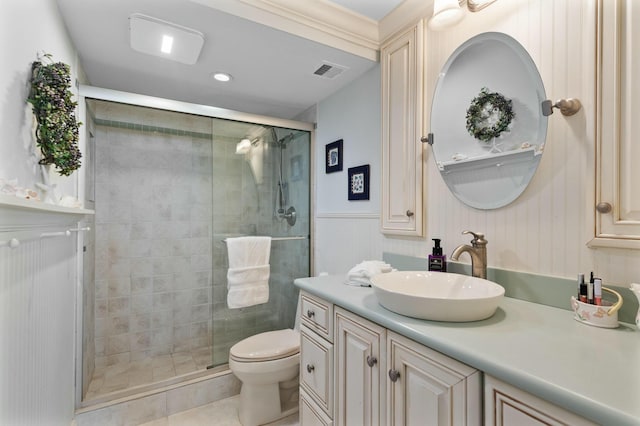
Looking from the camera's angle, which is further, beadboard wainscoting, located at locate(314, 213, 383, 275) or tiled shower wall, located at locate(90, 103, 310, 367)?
tiled shower wall, located at locate(90, 103, 310, 367)

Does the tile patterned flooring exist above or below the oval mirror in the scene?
below

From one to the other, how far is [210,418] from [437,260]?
1709 mm

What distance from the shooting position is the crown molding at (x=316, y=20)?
144 centimetres

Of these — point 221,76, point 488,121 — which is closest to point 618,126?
point 488,121

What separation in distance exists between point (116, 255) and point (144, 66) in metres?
1.50

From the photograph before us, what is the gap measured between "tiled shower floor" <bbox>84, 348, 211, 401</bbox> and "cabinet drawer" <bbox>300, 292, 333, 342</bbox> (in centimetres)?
125

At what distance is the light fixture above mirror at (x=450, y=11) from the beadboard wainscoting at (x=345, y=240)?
3.29 ft

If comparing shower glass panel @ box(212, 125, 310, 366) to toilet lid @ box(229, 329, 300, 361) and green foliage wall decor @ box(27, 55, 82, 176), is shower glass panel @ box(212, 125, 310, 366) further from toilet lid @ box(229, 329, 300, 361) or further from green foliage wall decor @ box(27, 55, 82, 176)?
green foliage wall decor @ box(27, 55, 82, 176)

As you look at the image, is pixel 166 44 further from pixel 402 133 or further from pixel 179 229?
pixel 179 229

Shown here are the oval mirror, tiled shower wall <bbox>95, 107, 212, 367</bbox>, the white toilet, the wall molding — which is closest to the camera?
the oval mirror

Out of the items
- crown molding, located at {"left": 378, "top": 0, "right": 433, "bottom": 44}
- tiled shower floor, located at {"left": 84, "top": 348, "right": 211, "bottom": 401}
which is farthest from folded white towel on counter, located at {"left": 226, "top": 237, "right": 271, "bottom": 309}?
crown molding, located at {"left": 378, "top": 0, "right": 433, "bottom": 44}

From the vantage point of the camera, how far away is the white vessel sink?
2.91ft

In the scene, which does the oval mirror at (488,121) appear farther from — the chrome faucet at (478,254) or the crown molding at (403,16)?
the crown molding at (403,16)

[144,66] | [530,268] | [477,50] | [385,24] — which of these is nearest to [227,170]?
[144,66]
